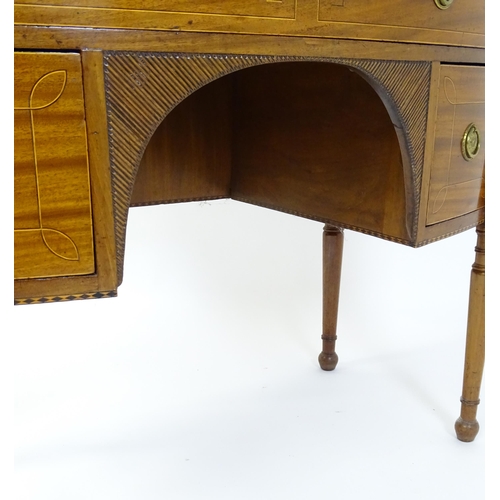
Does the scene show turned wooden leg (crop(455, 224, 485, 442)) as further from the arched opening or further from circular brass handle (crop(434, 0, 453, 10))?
circular brass handle (crop(434, 0, 453, 10))

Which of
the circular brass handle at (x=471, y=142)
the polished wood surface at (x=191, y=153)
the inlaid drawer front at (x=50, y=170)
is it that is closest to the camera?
the inlaid drawer front at (x=50, y=170)

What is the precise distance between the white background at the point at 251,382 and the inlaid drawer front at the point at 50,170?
61cm

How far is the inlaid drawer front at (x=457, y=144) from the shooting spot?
1.11m

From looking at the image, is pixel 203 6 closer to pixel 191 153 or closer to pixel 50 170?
pixel 50 170

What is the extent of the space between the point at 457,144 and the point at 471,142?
0.04 meters

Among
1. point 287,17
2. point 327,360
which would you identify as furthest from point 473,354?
point 287,17

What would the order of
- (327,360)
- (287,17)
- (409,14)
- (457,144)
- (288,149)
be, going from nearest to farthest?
(287,17)
(409,14)
(457,144)
(288,149)
(327,360)

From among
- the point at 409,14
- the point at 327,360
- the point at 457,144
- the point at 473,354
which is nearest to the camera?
the point at 409,14

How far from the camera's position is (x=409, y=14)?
99 cm

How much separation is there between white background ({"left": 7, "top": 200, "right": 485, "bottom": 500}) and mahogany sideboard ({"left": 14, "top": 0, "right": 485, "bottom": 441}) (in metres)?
0.15

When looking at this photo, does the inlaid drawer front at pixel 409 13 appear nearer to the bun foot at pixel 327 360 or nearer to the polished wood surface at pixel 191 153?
the polished wood surface at pixel 191 153

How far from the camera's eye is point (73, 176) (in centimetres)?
77

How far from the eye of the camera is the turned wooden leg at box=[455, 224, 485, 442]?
1.36 m

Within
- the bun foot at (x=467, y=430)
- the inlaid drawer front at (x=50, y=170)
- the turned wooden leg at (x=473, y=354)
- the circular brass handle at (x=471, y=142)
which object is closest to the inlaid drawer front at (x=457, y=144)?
the circular brass handle at (x=471, y=142)
